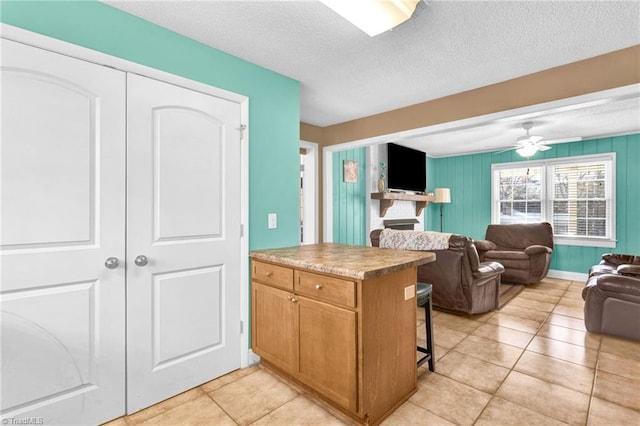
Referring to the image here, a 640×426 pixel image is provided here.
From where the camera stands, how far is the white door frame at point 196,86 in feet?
5.05

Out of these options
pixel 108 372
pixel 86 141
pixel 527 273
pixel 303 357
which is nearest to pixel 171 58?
pixel 86 141

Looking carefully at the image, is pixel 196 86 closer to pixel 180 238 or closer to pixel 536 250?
pixel 180 238

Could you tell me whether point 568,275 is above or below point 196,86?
below

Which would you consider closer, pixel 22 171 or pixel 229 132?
pixel 22 171

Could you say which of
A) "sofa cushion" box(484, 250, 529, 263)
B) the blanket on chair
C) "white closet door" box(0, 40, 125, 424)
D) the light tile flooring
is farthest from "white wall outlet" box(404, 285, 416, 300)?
"sofa cushion" box(484, 250, 529, 263)

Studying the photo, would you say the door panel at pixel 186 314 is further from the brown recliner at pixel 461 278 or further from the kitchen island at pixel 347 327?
the brown recliner at pixel 461 278

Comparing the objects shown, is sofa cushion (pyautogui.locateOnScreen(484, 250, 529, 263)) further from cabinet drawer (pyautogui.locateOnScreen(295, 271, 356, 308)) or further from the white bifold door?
the white bifold door

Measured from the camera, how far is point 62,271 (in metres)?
1.62

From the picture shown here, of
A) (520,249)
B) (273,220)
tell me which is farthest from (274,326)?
(520,249)

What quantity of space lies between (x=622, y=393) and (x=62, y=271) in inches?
138

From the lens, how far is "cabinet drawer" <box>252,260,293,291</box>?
2.04m

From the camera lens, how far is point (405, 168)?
5.82 m

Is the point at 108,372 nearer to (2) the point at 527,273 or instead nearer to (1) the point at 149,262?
(1) the point at 149,262

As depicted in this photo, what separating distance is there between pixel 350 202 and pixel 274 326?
10.1 ft
